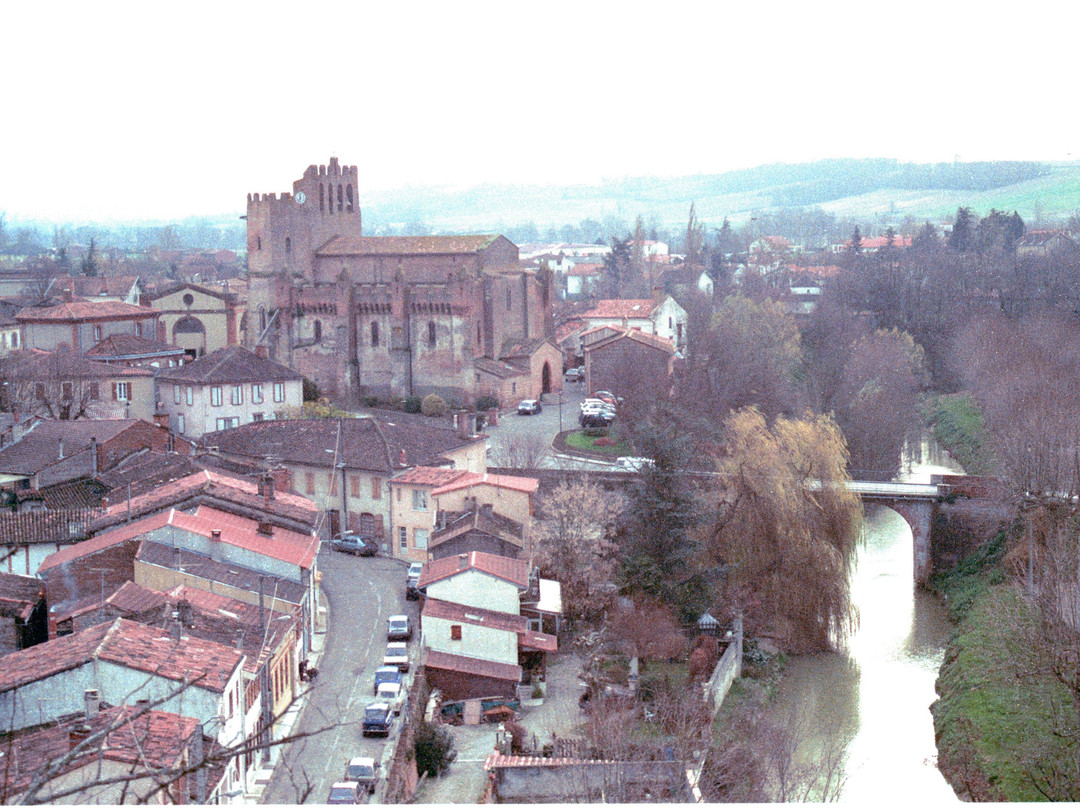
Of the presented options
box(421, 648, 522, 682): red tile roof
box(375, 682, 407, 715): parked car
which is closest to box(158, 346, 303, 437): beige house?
box(421, 648, 522, 682): red tile roof

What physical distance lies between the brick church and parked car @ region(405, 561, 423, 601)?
1543 cm

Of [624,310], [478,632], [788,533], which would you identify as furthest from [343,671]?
[624,310]

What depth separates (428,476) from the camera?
25.4 m

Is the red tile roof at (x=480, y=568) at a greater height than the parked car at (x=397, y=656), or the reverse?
the red tile roof at (x=480, y=568)

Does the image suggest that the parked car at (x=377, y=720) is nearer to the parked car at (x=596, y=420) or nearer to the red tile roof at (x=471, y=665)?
the red tile roof at (x=471, y=665)

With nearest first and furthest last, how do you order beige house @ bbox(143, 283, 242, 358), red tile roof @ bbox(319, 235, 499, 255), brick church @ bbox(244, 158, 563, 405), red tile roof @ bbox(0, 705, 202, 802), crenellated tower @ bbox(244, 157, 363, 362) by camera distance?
1. red tile roof @ bbox(0, 705, 202, 802)
2. brick church @ bbox(244, 158, 563, 405)
3. crenellated tower @ bbox(244, 157, 363, 362)
4. red tile roof @ bbox(319, 235, 499, 255)
5. beige house @ bbox(143, 283, 242, 358)

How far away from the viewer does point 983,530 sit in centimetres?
2602

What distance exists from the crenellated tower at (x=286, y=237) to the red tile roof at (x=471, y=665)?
2229 cm

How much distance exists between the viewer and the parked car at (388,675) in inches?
698

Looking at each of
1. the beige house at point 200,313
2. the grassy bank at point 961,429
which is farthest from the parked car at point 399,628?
the beige house at point 200,313

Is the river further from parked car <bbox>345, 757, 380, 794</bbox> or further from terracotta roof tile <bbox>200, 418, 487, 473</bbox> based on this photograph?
terracotta roof tile <bbox>200, 418, 487, 473</bbox>

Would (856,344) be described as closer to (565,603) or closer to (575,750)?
(565,603)

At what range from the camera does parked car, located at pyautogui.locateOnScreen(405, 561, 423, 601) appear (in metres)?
22.1

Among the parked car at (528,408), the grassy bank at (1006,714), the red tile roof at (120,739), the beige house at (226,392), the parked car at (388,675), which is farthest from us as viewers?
the parked car at (528,408)
